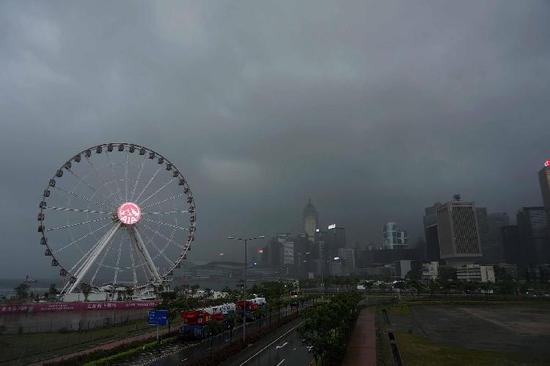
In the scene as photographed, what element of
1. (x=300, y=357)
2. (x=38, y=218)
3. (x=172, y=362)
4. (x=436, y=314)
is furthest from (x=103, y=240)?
(x=436, y=314)

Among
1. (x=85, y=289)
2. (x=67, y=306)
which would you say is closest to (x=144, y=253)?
(x=85, y=289)

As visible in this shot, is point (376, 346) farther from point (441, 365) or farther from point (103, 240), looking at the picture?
point (103, 240)

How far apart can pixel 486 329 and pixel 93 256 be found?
7537 cm

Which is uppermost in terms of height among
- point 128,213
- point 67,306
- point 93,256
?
point 128,213

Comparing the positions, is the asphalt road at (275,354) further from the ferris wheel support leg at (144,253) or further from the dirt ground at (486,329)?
the ferris wheel support leg at (144,253)

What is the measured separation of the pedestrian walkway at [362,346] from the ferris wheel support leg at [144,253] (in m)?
47.2

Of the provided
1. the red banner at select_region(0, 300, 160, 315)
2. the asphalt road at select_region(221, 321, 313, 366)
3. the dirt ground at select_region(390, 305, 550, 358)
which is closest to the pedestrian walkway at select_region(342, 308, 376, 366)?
the asphalt road at select_region(221, 321, 313, 366)

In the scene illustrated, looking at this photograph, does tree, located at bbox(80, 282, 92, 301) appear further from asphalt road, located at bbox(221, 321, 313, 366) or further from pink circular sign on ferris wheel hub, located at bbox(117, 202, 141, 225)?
asphalt road, located at bbox(221, 321, 313, 366)

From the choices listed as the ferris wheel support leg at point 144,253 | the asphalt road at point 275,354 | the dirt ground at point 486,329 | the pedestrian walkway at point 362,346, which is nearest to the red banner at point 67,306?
the ferris wheel support leg at point 144,253

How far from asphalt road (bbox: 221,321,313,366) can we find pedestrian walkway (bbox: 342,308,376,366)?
4465 millimetres

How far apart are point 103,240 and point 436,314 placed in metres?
72.6

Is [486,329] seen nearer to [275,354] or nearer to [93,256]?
[275,354]

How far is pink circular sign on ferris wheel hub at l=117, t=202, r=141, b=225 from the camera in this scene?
9294cm

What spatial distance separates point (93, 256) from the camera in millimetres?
93312
